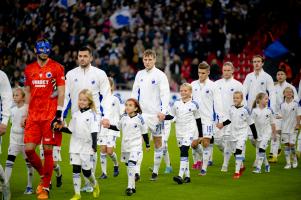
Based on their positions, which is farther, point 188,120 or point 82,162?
point 188,120

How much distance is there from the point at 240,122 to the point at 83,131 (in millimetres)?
4721

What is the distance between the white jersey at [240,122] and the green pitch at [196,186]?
0.93 m

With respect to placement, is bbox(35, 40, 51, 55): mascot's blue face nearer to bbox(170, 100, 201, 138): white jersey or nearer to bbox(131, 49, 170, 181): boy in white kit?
bbox(131, 49, 170, 181): boy in white kit

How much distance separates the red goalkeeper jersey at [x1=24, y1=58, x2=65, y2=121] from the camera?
12742mm

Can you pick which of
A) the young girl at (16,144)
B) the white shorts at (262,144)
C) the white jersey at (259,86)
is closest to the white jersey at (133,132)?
the young girl at (16,144)

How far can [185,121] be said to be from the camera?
14.9 metres

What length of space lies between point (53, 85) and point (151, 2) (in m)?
23.9

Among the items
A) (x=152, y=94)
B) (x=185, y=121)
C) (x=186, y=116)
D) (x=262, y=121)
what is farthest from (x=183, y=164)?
(x=262, y=121)

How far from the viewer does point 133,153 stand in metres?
13.4

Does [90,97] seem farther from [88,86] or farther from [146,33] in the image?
[146,33]

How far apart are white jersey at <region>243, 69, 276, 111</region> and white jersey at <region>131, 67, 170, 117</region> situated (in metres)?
3.76

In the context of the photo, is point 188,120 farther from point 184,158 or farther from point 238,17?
point 238,17

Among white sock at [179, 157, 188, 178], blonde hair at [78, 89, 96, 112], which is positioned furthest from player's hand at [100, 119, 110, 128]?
white sock at [179, 157, 188, 178]

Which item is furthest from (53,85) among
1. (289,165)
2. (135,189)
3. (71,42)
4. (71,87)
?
(71,42)
